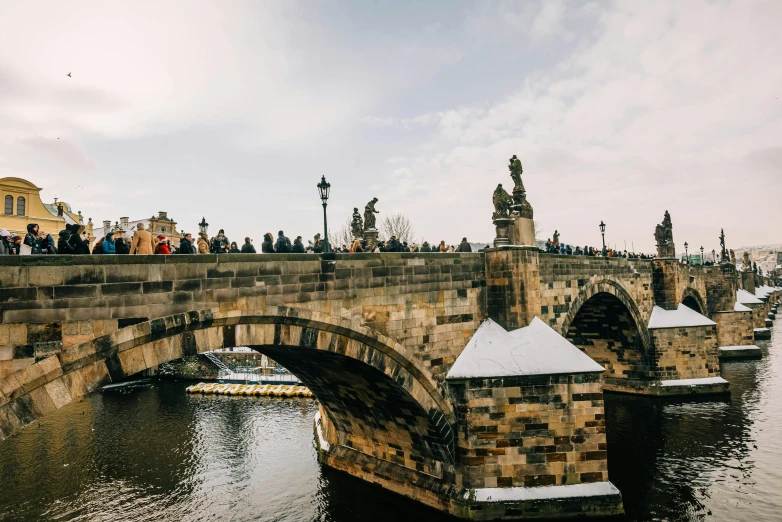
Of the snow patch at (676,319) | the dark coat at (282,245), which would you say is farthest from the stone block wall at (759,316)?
the dark coat at (282,245)

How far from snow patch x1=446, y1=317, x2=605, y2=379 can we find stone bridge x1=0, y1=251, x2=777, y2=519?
9.3 inches

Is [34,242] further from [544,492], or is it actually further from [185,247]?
[544,492]

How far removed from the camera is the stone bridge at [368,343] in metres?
7.41

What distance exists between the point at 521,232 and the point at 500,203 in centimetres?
105

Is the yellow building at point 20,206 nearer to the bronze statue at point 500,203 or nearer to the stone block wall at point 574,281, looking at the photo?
the bronze statue at point 500,203

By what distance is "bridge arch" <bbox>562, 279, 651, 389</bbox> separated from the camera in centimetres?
2470

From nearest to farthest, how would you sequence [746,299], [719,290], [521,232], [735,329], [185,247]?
[185,247], [521,232], [735,329], [719,290], [746,299]

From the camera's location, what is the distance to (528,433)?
41.9 ft

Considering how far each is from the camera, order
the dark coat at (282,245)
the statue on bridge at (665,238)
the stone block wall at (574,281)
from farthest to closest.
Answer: the statue on bridge at (665,238)
the stone block wall at (574,281)
the dark coat at (282,245)

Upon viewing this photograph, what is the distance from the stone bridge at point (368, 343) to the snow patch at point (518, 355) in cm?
24

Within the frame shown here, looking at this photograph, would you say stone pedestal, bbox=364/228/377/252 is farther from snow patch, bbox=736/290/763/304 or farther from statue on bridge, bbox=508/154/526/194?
snow patch, bbox=736/290/763/304

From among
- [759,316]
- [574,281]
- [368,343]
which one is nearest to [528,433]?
[368,343]

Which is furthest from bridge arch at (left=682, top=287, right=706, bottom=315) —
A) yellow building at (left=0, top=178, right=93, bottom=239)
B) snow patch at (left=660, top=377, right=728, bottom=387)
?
yellow building at (left=0, top=178, right=93, bottom=239)

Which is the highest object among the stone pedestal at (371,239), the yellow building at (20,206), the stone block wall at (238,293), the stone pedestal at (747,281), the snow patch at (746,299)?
the yellow building at (20,206)
